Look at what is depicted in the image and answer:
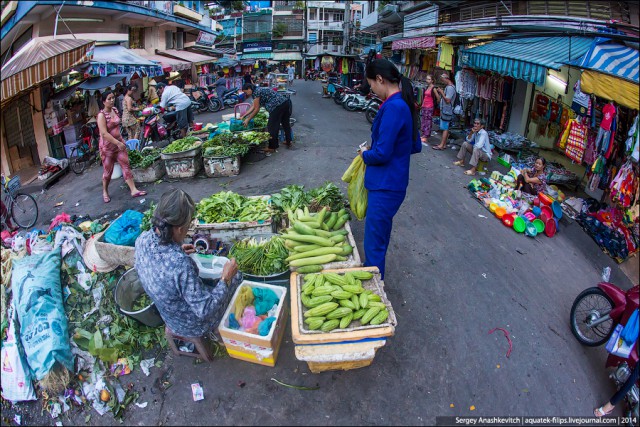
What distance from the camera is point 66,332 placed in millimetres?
3316

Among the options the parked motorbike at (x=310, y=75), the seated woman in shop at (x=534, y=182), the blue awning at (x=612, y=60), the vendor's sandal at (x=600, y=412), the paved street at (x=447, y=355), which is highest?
the parked motorbike at (x=310, y=75)

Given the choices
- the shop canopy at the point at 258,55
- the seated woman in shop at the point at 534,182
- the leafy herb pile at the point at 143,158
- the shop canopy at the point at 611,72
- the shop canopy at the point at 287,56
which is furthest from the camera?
the shop canopy at the point at 287,56

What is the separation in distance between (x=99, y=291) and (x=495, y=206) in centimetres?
583

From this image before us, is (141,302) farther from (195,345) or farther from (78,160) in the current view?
(78,160)

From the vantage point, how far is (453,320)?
368 cm

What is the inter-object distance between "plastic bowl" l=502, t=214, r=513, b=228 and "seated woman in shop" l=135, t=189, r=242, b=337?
4760 millimetres

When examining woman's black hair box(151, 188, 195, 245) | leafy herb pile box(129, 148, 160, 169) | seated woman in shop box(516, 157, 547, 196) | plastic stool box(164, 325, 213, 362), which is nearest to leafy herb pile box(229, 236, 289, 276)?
plastic stool box(164, 325, 213, 362)

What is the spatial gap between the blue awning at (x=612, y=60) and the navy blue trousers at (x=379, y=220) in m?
3.38

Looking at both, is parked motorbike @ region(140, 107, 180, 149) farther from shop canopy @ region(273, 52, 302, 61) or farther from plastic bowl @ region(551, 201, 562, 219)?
shop canopy @ region(273, 52, 302, 61)

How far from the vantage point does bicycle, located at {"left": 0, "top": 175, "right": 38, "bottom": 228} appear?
5.70 meters

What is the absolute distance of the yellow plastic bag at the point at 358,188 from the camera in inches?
143

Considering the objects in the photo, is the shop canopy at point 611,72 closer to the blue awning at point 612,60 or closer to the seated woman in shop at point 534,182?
the blue awning at point 612,60

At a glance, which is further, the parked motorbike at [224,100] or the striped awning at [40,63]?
the parked motorbike at [224,100]

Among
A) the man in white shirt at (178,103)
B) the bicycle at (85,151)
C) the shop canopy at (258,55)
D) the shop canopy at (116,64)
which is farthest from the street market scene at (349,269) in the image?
the shop canopy at (258,55)
